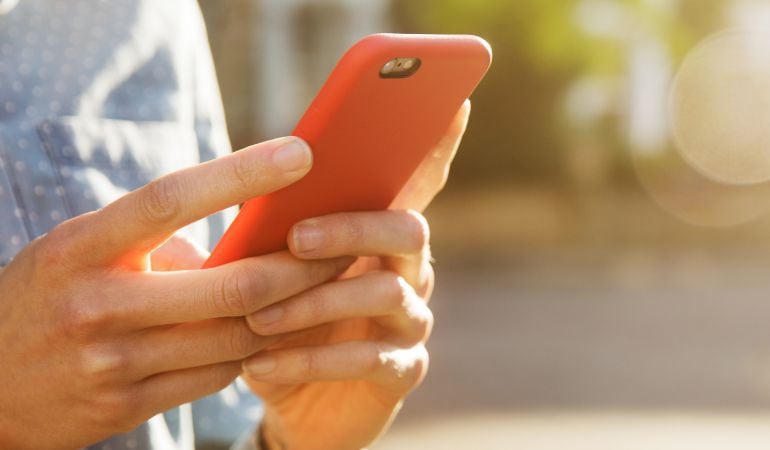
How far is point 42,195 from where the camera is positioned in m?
1.38

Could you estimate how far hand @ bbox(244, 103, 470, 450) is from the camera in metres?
1.25

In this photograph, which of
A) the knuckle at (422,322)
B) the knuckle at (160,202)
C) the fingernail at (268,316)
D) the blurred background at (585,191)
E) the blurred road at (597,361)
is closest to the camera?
the knuckle at (160,202)

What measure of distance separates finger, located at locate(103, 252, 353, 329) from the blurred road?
5153 millimetres

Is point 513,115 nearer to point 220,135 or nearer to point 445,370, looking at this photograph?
point 445,370

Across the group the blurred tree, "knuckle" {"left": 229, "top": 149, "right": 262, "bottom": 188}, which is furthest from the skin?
the blurred tree

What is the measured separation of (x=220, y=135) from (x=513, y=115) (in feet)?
52.3

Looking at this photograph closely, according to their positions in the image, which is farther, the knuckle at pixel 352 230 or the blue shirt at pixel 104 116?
the blue shirt at pixel 104 116

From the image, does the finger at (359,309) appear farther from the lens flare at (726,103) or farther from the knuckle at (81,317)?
the lens flare at (726,103)

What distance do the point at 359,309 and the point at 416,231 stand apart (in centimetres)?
12

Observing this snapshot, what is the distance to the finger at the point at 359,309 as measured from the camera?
4.03ft

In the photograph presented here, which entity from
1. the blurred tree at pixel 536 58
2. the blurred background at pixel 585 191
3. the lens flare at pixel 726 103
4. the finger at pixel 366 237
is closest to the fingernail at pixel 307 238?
the finger at pixel 366 237

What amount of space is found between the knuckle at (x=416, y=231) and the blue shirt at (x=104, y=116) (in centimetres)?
41

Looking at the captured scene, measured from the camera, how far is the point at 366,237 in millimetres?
1272

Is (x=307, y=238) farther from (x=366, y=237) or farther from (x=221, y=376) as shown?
(x=221, y=376)
